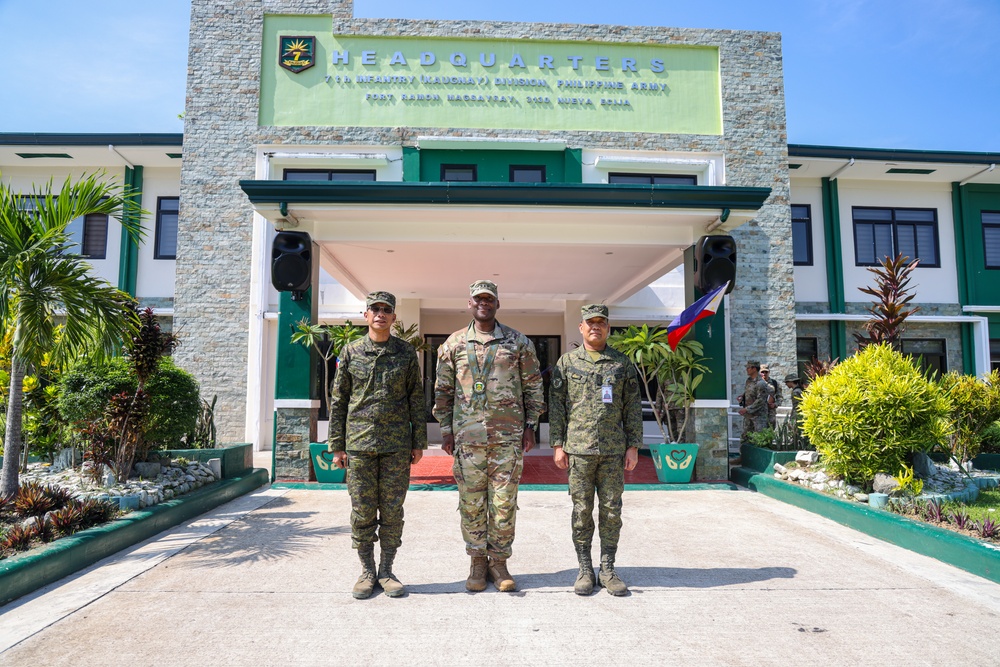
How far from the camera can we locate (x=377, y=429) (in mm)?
3723

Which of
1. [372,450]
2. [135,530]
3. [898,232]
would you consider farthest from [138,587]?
[898,232]

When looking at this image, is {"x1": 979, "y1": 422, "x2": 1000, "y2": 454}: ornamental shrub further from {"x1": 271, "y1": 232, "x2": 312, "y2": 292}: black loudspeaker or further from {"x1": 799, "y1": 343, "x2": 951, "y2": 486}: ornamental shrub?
{"x1": 271, "y1": 232, "x2": 312, "y2": 292}: black loudspeaker

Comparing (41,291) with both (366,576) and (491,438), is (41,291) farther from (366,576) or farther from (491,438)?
(491,438)

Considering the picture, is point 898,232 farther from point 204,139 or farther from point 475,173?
point 204,139

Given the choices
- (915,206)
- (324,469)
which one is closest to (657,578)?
(324,469)

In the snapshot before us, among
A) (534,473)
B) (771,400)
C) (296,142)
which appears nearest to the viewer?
(534,473)

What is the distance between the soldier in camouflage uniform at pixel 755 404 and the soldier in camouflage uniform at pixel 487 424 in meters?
6.27

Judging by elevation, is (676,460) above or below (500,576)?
above

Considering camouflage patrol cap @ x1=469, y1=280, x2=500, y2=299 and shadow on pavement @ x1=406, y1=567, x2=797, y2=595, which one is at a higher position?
camouflage patrol cap @ x1=469, y1=280, x2=500, y2=299

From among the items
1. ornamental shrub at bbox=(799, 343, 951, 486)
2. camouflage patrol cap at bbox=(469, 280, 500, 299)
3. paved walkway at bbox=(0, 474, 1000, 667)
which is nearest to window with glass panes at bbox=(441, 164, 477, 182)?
ornamental shrub at bbox=(799, 343, 951, 486)

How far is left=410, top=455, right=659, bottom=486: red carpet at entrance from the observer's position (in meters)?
7.93

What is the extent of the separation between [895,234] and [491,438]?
1456cm

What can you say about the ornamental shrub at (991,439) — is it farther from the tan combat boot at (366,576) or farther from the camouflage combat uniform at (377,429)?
the tan combat boot at (366,576)

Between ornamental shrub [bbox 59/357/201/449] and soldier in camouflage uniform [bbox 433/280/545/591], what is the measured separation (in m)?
3.63
